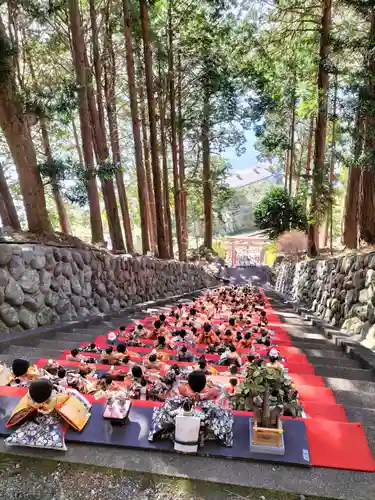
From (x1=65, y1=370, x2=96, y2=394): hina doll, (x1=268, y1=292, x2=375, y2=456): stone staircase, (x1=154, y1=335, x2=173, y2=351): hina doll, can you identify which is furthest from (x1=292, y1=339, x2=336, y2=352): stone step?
(x1=65, y1=370, x2=96, y2=394): hina doll

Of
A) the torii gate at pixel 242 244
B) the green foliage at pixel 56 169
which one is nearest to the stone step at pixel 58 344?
the green foliage at pixel 56 169

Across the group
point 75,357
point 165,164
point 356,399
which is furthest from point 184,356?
point 165,164

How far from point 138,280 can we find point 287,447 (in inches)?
297

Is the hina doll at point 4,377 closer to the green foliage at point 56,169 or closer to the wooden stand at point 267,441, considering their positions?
the wooden stand at point 267,441

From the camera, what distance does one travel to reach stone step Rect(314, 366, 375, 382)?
154 inches

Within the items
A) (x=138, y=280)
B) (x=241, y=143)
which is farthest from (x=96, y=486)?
(x=241, y=143)

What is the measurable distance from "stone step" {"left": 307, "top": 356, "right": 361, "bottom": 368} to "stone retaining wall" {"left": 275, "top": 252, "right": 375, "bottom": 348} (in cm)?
41

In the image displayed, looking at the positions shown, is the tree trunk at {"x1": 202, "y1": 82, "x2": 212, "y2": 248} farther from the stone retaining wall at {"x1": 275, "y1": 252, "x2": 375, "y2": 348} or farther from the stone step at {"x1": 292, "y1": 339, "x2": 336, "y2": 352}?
the stone step at {"x1": 292, "y1": 339, "x2": 336, "y2": 352}

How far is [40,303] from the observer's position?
5137 mm

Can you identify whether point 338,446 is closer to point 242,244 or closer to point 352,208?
point 352,208

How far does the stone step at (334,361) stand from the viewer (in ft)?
14.5

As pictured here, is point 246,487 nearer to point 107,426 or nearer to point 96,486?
point 96,486

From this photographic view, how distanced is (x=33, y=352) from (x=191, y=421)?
241 cm

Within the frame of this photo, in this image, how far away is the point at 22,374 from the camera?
9.30ft
